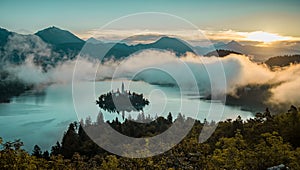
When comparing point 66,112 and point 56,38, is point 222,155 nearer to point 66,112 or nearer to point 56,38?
point 66,112

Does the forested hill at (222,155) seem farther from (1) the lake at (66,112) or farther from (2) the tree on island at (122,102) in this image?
(2) the tree on island at (122,102)

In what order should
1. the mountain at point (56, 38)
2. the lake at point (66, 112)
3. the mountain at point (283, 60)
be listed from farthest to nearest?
the mountain at point (56, 38), the mountain at point (283, 60), the lake at point (66, 112)

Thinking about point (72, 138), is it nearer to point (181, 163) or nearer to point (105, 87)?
point (181, 163)

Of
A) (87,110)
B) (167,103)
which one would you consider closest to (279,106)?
(167,103)

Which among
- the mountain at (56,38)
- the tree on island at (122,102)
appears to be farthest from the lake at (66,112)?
the mountain at (56,38)

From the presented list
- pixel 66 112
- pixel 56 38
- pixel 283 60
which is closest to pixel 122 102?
pixel 66 112

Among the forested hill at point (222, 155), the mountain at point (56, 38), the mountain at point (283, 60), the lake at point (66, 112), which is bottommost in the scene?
the lake at point (66, 112)
